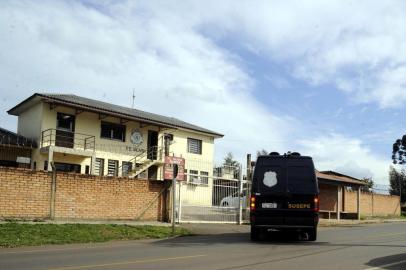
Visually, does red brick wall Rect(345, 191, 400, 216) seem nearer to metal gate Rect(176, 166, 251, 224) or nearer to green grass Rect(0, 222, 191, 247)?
metal gate Rect(176, 166, 251, 224)

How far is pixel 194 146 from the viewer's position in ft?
142

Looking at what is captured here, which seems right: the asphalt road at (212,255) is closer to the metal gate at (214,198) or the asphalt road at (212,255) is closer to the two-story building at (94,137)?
the metal gate at (214,198)

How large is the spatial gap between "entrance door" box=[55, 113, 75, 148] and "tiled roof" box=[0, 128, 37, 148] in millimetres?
1637

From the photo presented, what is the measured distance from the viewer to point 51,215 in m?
19.5

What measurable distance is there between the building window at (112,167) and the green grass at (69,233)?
17.5 metres

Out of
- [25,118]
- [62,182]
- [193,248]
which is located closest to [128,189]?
[62,182]

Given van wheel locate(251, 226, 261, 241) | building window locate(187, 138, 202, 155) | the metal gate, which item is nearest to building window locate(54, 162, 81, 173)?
building window locate(187, 138, 202, 155)

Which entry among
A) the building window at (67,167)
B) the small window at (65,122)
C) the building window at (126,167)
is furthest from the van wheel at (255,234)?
the building window at (126,167)

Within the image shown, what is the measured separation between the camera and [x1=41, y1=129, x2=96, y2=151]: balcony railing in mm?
33594

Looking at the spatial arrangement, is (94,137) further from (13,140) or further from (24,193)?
(24,193)

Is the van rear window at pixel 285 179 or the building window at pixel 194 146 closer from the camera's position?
the van rear window at pixel 285 179

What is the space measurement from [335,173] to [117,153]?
61.4 feet

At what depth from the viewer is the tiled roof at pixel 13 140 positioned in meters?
32.3

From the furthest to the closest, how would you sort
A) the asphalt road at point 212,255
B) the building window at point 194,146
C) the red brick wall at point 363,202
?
the building window at point 194,146 < the red brick wall at point 363,202 < the asphalt road at point 212,255
